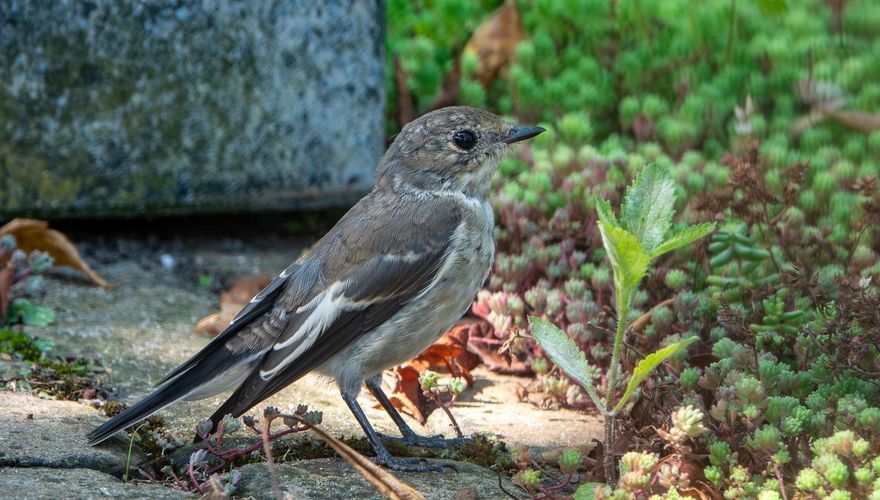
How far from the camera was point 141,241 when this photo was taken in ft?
20.6

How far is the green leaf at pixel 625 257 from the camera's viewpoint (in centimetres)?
331

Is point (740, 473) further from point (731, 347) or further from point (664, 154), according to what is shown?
point (664, 154)

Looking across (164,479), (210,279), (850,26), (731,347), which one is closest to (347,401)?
(164,479)

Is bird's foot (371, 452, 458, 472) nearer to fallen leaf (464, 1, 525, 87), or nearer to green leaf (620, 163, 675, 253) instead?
green leaf (620, 163, 675, 253)

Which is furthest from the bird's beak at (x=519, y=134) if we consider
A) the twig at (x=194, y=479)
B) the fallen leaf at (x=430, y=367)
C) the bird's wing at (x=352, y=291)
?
the twig at (x=194, y=479)

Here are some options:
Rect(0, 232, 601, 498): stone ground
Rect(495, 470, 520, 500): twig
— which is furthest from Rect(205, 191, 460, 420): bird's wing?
Rect(495, 470, 520, 500): twig

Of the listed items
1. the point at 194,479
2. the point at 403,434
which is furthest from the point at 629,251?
the point at 194,479

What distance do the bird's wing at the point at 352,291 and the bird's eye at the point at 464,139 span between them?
0.37 meters

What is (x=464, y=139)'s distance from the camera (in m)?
4.76

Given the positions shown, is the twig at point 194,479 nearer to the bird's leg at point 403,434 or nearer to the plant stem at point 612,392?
the bird's leg at point 403,434

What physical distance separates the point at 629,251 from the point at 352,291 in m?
1.28

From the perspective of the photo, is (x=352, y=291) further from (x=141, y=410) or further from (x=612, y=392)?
(x=612, y=392)

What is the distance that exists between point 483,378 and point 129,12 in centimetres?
256

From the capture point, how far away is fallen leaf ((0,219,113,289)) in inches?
214
